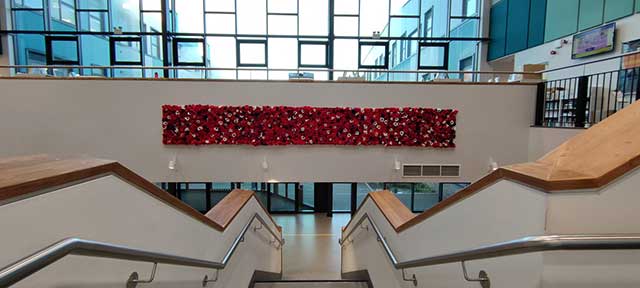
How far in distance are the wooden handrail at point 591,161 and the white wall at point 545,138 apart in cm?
473

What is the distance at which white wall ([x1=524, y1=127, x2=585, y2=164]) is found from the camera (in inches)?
196

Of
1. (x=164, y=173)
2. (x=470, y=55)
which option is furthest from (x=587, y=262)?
(x=470, y=55)

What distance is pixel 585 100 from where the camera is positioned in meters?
4.92

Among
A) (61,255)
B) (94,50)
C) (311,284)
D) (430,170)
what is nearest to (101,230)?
(61,255)

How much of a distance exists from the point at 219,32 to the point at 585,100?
929cm

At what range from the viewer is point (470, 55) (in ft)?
34.6

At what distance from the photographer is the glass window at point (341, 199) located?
1019cm

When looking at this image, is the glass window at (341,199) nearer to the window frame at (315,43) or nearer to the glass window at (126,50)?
the window frame at (315,43)

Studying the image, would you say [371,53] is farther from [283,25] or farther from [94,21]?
[94,21]

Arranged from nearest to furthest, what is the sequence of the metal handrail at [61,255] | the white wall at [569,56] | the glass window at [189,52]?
the metal handrail at [61,255] < the white wall at [569,56] < the glass window at [189,52]

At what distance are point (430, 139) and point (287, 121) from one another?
2.79 m

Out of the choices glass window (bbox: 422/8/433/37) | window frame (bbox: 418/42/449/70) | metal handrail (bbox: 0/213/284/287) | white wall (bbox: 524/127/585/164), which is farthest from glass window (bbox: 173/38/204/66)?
metal handrail (bbox: 0/213/284/287)

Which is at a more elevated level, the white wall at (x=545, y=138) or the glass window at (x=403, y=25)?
the glass window at (x=403, y=25)

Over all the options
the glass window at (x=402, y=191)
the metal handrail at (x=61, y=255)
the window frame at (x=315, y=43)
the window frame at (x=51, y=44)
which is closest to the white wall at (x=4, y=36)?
the window frame at (x=51, y=44)
